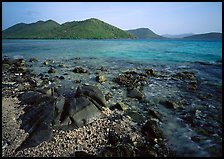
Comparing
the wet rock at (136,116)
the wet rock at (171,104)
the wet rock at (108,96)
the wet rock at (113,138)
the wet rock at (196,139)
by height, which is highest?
the wet rock at (108,96)

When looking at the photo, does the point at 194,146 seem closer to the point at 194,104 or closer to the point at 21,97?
the point at 194,104

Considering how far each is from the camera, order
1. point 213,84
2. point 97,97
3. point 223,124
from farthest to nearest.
A: point 213,84, point 97,97, point 223,124

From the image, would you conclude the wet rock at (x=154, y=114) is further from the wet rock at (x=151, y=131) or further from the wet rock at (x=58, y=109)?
the wet rock at (x=58, y=109)

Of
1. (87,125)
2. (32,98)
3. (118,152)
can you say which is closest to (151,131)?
(118,152)

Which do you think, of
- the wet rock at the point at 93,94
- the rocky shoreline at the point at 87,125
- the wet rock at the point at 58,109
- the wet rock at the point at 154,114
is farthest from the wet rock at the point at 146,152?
the wet rock at the point at 93,94

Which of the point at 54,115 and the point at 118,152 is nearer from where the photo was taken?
the point at 118,152

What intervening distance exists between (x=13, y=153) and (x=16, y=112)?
175 inches

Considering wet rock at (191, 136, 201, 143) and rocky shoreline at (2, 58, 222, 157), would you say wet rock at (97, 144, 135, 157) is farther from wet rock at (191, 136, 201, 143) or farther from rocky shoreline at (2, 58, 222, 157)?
wet rock at (191, 136, 201, 143)

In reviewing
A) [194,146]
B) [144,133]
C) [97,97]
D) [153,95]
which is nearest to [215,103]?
[153,95]

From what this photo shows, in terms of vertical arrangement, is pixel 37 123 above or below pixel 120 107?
below

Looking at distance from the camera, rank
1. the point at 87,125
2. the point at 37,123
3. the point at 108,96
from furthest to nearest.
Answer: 1. the point at 108,96
2. the point at 87,125
3. the point at 37,123

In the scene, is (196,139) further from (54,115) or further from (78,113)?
(54,115)

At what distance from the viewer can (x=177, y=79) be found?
24.6 meters

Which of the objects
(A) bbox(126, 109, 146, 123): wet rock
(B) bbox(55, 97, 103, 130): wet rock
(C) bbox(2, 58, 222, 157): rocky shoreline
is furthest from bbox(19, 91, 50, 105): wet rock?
(A) bbox(126, 109, 146, 123): wet rock
